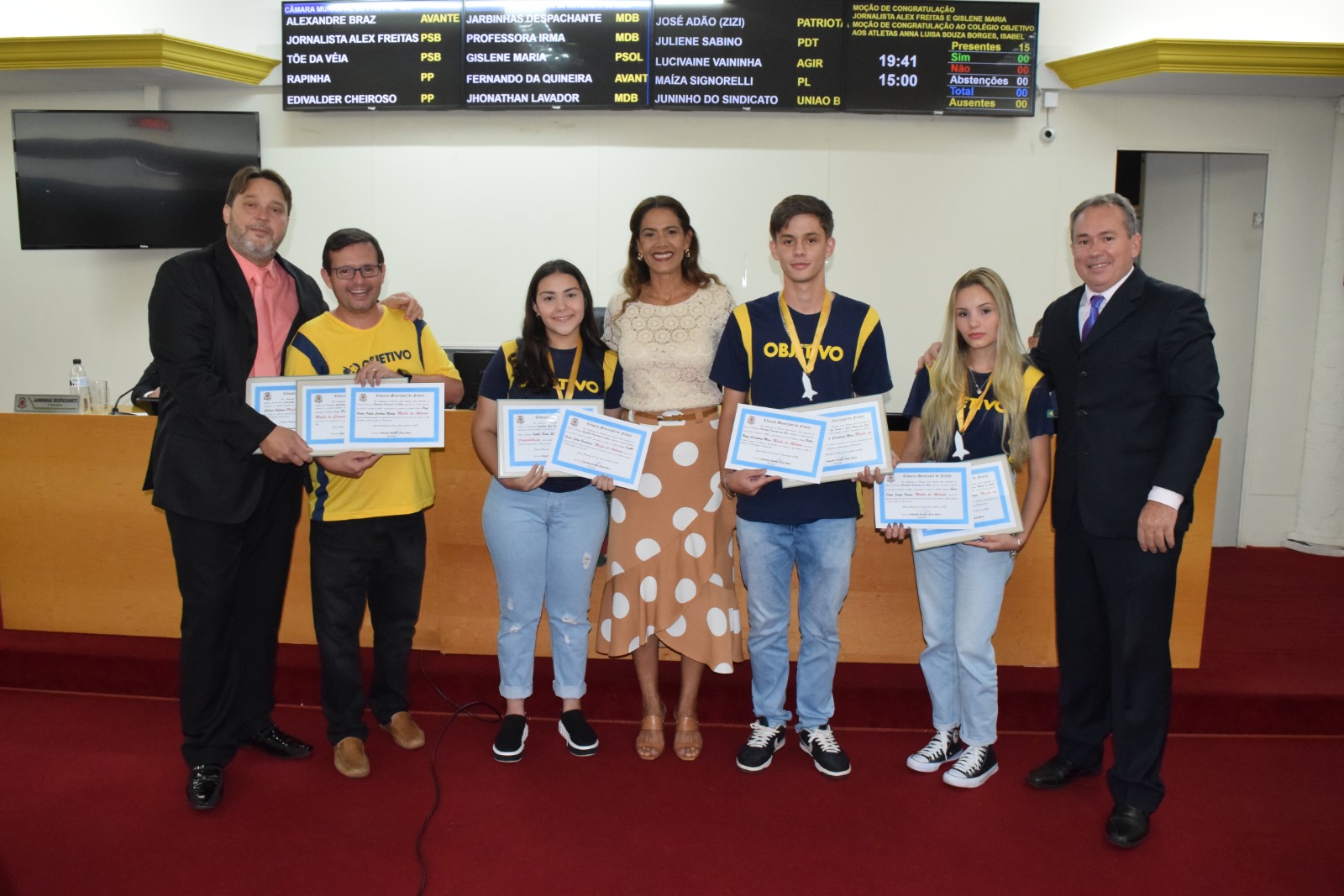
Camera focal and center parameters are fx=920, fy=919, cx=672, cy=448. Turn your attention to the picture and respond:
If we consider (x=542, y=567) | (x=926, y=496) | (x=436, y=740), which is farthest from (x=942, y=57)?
(x=436, y=740)

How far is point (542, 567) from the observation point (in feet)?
9.57

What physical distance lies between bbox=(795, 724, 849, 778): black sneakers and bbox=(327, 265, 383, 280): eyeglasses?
1.90m

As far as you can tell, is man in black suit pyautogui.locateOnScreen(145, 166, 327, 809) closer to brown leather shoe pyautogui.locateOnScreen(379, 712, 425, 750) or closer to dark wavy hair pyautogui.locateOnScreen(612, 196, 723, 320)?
brown leather shoe pyautogui.locateOnScreen(379, 712, 425, 750)

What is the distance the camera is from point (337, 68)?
533 centimetres

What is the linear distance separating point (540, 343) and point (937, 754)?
182cm

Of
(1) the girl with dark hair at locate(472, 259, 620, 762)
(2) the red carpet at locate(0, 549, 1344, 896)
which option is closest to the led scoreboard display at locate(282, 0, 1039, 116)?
(1) the girl with dark hair at locate(472, 259, 620, 762)

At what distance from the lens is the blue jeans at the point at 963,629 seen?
2.74 m

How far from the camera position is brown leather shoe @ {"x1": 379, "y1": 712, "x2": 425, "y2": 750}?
3053mm

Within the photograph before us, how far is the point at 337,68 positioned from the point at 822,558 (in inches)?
170

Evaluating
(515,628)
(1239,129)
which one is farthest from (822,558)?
(1239,129)

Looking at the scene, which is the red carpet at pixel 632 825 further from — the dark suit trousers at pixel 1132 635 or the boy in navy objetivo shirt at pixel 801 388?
the boy in navy objetivo shirt at pixel 801 388

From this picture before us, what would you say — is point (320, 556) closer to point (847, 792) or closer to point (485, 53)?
point (847, 792)

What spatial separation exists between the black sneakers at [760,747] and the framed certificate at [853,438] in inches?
34.7

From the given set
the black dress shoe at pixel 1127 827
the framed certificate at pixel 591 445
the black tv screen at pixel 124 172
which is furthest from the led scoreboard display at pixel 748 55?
the black dress shoe at pixel 1127 827
